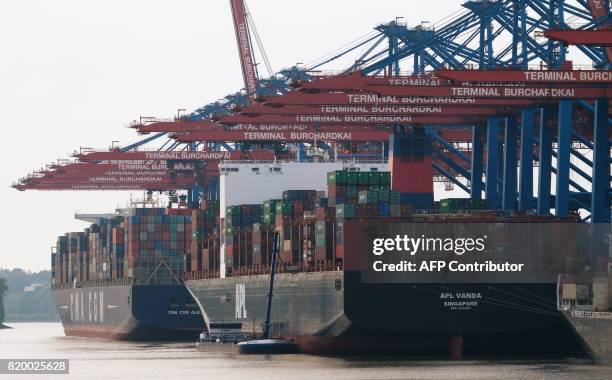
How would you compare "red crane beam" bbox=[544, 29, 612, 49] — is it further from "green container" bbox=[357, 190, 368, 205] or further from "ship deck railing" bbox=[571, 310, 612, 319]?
"green container" bbox=[357, 190, 368, 205]

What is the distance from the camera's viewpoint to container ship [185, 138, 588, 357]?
71062 millimetres

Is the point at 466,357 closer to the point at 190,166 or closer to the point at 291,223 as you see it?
the point at 291,223

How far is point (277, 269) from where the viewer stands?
8456 cm

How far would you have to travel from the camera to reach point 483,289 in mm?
71312

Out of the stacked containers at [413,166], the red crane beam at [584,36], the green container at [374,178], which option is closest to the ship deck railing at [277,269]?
the green container at [374,178]

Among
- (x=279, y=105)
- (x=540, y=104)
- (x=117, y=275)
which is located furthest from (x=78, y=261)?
(x=540, y=104)

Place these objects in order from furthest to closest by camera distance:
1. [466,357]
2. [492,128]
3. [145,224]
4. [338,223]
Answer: [145,224] → [492,128] → [338,223] → [466,357]

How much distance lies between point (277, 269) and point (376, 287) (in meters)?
13.3

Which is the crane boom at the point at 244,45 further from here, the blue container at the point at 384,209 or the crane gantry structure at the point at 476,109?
the blue container at the point at 384,209

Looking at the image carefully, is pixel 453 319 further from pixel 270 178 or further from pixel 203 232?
pixel 203 232

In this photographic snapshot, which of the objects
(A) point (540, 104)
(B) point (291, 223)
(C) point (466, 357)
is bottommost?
(C) point (466, 357)

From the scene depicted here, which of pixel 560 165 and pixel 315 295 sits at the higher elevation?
pixel 560 165

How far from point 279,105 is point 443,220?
1593 centimetres

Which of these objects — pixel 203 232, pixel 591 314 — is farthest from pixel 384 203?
pixel 203 232
